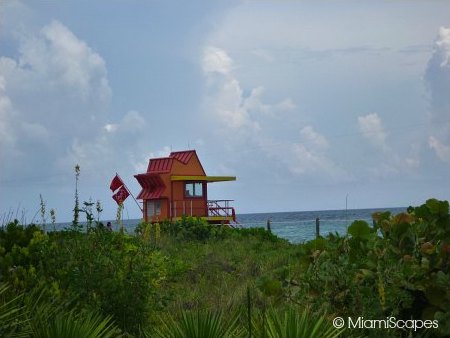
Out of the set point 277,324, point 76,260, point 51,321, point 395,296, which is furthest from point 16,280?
point 395,296

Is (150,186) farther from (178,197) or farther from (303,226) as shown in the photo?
(303,226)

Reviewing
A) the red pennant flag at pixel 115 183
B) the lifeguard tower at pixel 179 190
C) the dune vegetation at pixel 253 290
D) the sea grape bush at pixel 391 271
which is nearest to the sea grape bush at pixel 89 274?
the dune vegetation at pixel 253 290

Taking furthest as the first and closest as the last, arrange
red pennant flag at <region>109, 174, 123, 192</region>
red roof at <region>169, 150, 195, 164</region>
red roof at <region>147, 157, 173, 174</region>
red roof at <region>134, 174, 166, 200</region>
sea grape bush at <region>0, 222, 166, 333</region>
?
red roof at <region>169, 150, 195, 164</region>
red roof at <region>147, 157, 173, 174</region>
red roof at <region>134, 174, 166, 200</region>
red pennant flag at <region>109, 174, 123, 192</region>
sea grape bush at <region>0, 222, 166, 333</region>

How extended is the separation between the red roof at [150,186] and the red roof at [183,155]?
1.59 m

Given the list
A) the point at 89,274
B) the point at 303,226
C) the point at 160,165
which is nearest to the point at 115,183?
the point at 89,274

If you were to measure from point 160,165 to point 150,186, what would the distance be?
125cm

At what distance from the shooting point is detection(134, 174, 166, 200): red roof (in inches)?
1422

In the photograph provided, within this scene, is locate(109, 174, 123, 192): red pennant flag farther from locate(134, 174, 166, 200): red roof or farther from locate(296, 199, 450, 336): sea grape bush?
locate(134, 174, 166, 200): red roof

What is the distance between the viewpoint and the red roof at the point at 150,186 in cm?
3612

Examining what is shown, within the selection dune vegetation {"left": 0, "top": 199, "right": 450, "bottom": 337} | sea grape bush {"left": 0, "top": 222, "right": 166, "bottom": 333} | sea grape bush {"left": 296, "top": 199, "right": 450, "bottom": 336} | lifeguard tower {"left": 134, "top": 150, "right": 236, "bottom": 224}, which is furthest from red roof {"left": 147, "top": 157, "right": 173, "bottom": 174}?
sea grape bush {"left": 296, "top": 199, "right": 450, "bottom": 336}

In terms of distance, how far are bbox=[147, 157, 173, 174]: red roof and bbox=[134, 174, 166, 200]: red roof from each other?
453 mm

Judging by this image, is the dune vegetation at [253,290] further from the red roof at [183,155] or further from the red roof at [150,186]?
the red roof at [183,155]

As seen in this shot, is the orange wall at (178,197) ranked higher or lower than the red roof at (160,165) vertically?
lower

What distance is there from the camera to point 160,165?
37.2 meters
